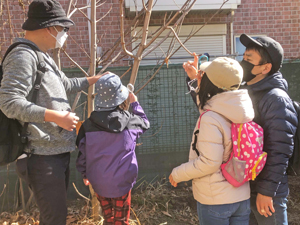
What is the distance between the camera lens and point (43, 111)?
5.81 feet

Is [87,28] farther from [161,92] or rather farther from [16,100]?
[16,100]

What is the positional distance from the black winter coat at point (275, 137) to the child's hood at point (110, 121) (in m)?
0.97

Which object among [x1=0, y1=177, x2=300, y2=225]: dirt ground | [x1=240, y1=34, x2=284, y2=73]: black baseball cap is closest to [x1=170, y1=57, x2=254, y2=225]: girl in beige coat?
[x1=240, y1=34, x2=284, y2=73]: black baseball cap

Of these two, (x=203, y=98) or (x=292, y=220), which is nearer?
(x=203, y=98)

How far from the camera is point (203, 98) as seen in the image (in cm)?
199

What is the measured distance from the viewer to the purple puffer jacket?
7.09 feet

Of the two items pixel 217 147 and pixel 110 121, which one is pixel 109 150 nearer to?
pixel 110 121

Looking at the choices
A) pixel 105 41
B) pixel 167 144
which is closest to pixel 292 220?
pixel 167 144

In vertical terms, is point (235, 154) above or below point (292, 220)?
above

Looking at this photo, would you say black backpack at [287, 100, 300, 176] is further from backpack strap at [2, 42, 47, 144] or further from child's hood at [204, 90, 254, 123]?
backpack strap at [2, 42, 47, 144]

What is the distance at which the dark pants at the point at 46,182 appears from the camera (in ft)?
6.29

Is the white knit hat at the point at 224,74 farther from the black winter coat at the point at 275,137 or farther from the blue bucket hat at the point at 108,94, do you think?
the blue bucket hat at the point at 108,94

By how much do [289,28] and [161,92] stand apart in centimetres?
488

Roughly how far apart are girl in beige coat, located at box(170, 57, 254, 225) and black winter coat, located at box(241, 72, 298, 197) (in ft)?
0.49
